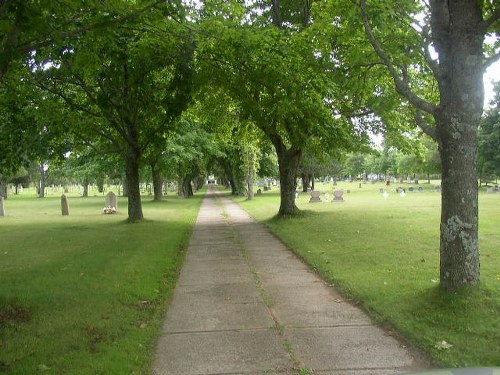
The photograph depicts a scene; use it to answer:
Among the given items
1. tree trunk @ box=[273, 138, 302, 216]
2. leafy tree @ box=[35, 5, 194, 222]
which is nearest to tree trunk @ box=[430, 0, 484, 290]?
leafy tree @ box=[35, 5, 194, 222]

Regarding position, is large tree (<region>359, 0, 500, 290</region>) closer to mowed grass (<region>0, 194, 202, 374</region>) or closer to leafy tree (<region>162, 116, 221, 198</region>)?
mowed grass (<region>0, 194, 202, 374</region>)

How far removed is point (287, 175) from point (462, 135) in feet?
50.2

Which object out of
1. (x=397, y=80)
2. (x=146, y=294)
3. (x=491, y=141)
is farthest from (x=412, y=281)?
(x=491, y=141)

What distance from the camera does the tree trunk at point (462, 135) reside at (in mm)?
6551

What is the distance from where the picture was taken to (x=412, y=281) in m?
8.22

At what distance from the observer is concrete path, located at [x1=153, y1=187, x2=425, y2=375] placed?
485 cm

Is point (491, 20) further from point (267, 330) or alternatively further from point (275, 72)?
point (275, 72)

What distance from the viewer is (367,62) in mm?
9062

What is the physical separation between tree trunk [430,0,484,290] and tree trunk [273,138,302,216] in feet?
48.4

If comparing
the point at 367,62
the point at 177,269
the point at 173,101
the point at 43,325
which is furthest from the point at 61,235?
the point at 367,62

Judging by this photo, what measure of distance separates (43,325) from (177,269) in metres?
4.32

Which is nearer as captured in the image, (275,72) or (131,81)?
(275,72)

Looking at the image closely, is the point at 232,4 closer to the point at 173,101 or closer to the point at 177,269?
the point at 173,101

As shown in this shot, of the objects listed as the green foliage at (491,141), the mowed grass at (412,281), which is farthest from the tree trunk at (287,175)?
the green foliage at (491,141)
